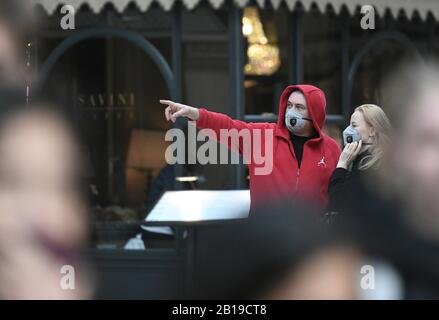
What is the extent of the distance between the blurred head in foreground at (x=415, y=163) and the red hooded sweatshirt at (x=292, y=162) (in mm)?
315

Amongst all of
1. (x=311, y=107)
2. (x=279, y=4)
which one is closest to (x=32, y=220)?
(x=311, y=107)

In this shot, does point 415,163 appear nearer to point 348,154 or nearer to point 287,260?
point 348,154

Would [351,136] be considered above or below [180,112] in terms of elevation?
below

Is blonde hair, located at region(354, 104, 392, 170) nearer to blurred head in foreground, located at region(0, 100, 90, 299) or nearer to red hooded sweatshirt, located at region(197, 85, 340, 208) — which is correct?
red hooded sweatshirt, located at region(197, 85, 340, 208)

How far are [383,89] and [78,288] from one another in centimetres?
234

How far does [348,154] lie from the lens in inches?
138

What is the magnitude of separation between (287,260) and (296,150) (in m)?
0.55

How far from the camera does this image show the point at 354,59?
18.1 ft

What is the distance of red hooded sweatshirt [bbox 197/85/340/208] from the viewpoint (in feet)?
11.7

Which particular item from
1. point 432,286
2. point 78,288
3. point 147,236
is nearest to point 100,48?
point 147,236

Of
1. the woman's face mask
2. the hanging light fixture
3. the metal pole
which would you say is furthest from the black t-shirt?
the hanging light fixture

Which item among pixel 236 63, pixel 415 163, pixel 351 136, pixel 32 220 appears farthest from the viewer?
pixel 236 63

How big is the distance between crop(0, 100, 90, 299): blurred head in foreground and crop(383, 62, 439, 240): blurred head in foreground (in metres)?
1.81

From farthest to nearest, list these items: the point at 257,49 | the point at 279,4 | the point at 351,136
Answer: the point at 257,49, the point at 279,4, the point at 351,136
